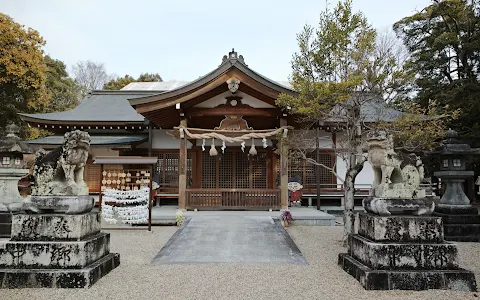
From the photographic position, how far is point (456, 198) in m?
8.56

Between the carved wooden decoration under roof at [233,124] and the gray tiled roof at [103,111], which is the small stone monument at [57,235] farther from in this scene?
the gray tiled roof at [103,111]

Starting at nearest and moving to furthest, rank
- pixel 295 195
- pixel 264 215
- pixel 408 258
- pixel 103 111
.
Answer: pixel 408 258
pixel 264 215
pixel 295 195
pixel 103 111

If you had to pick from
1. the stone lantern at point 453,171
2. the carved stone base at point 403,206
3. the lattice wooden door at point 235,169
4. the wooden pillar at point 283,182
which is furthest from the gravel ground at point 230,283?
the lattice wooden door at point 235,169

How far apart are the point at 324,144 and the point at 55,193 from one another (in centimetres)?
1142

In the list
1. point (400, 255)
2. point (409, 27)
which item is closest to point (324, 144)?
point (400, 255)

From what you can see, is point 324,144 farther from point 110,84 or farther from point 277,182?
point 110,84

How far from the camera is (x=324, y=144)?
13914 millimetres

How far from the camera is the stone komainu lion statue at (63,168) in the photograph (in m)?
4.85

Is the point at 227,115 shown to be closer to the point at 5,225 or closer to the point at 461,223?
the point at 5,225

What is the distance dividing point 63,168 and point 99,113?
35.0 feet

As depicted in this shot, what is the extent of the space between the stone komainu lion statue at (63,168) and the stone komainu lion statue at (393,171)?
15.9 feet

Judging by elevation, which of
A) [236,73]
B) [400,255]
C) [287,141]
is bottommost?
[400,255]

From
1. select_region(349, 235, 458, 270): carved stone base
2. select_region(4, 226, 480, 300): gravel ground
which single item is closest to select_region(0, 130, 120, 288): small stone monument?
select_region(4, 226, 480, 300): gravel ground

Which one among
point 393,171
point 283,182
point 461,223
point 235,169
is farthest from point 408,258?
point 235,169
